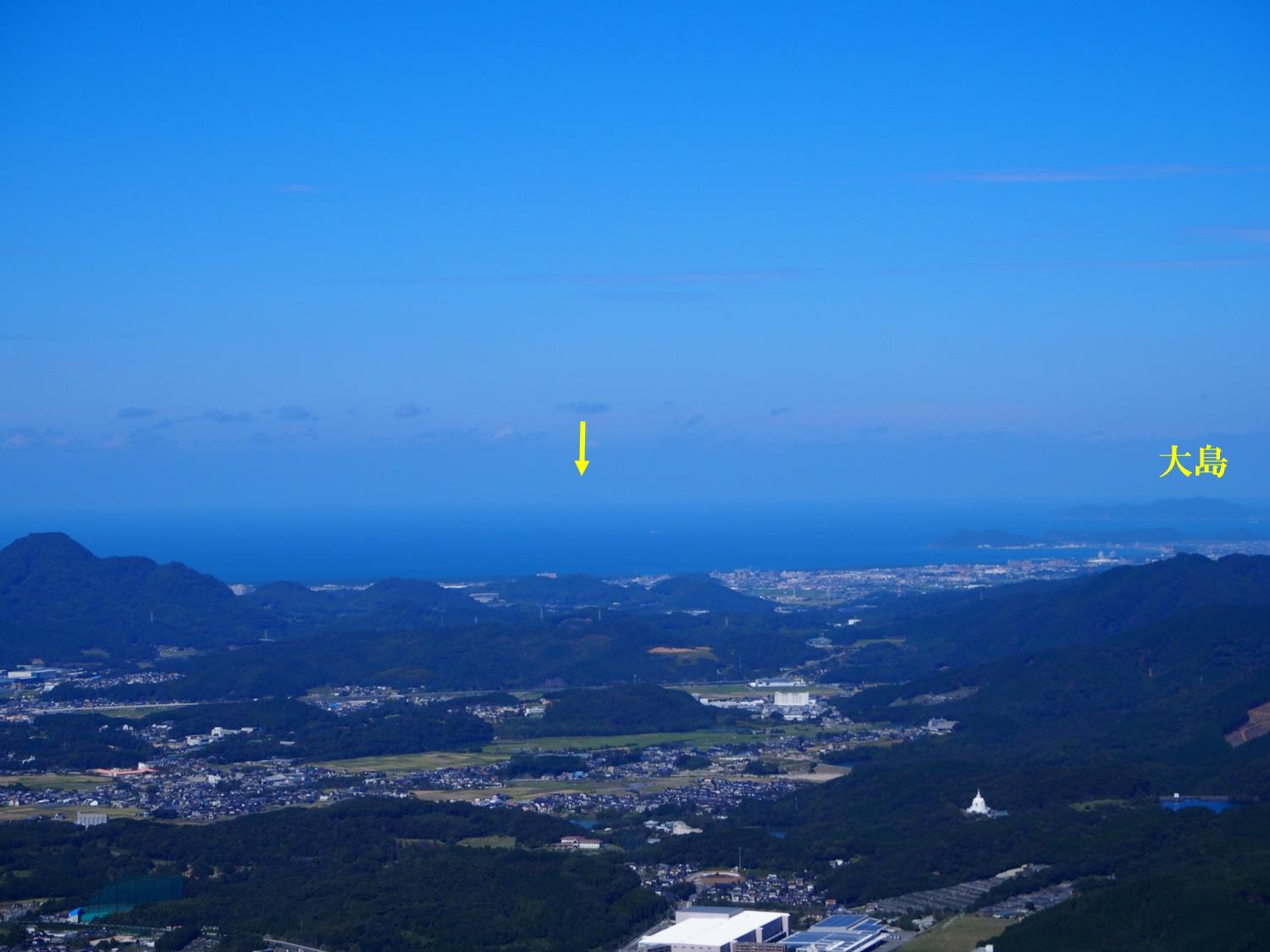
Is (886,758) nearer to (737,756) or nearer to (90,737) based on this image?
(737,756)

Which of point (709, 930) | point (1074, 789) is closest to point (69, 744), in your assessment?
point (709, 930)

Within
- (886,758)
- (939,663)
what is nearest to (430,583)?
(939,663)

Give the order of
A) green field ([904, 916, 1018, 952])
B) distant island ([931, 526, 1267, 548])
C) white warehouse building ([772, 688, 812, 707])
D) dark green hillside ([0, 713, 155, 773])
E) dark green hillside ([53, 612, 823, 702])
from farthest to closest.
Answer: distant island ([931, 526, 1267, 548]), dark green hillside ([53, 612, 823, 702]), white warehouse building ([772, 688, 812, 707]), dark green hillside ([0, 713, 155, 773]), green field ([904, 916, 1018, 952])

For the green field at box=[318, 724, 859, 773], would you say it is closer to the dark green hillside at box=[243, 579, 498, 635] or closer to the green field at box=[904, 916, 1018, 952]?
the green field at box=[904, 916, 1018, 952]

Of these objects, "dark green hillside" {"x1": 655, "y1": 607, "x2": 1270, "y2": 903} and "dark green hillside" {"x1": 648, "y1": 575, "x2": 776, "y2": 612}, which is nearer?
"dark green hillside" {"x1": 655, "y1": 607, "x2": 1270, "y2": 903}

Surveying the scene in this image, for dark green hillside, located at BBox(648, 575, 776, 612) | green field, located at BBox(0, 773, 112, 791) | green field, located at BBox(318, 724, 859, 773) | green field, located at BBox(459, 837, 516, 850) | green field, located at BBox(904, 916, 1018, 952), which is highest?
dark green hillside, located at BBox(648, 575, 776, 612)

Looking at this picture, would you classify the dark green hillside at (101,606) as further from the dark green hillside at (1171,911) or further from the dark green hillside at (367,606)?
the dark green hillside at (1171,911)

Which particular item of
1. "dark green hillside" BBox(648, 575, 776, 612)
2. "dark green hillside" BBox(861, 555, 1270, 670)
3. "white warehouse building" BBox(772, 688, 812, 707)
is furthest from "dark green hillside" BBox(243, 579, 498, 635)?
"white warehouse building" BBox(772, 688, 812, 707)

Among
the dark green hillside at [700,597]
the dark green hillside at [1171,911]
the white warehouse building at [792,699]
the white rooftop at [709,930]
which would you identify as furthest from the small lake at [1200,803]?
the dark green hillside at [700,597]
